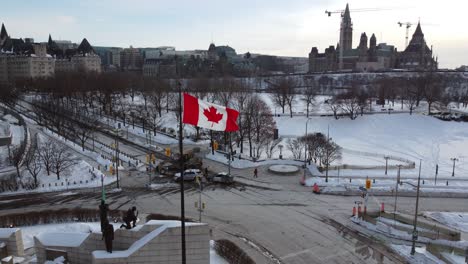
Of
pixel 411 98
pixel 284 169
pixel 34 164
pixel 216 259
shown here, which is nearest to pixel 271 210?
pixel 216 259

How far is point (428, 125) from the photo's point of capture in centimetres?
6788

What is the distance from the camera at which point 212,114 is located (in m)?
16.5

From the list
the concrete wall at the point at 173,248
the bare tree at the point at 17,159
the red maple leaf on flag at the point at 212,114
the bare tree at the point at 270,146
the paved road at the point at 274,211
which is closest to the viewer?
the concrete wall at the point at 173,248

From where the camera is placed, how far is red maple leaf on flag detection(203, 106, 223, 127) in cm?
1602

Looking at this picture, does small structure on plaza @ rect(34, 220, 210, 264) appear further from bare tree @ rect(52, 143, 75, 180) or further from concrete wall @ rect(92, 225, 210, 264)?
bare tree @ rect(52, 143, 75, 180)

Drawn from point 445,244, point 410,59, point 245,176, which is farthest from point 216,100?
point 410,59

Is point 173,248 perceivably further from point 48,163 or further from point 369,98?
point 369,98

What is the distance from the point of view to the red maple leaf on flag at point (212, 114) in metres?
16.0

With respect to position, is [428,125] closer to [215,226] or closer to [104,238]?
[215,226]

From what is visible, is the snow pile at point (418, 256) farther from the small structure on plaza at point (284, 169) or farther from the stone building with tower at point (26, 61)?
the stone building with tower at point (26, 61)

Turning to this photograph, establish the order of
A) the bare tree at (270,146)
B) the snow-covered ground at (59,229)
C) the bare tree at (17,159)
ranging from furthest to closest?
1. the bare tree at (270,146)
2. the bare tree at (17,159)
3. the snow-covered ground at (59,229)

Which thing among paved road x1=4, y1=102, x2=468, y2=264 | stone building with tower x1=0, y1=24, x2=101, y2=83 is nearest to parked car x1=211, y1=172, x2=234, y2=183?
paved road x1=4, y1=102, x2=468, y2=264

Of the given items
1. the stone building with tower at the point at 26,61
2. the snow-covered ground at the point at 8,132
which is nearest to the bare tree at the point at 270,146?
the snow-covered ground at the point at 8,132

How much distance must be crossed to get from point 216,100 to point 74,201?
52557mm
